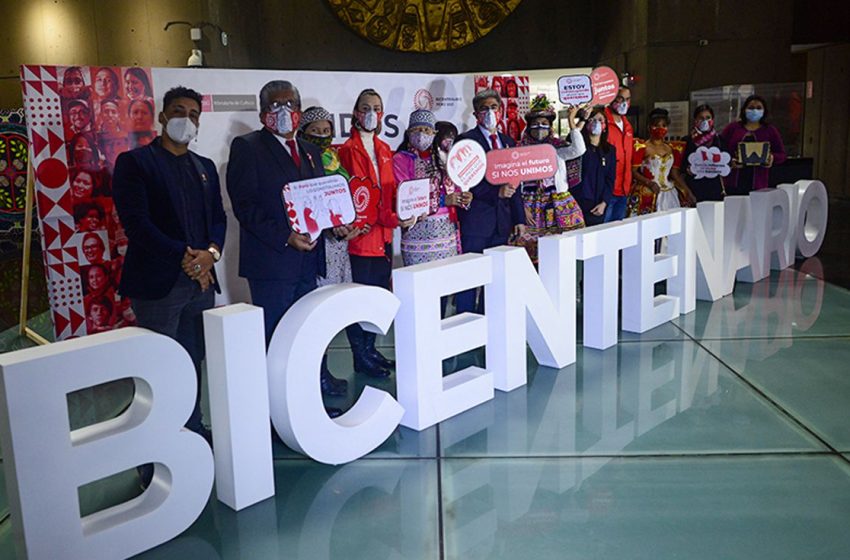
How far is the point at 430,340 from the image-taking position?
3148mm

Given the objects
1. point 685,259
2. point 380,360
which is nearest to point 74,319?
point 380,360

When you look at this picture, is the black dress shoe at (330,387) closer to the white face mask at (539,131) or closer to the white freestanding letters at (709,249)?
the white face mask at (539,131)

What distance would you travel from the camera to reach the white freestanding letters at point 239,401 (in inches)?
94.4

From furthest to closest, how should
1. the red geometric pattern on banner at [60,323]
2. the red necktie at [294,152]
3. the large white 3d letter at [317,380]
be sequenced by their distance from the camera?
the red geometric pattern on banner at [60,323] → the red necktie at [294,152] → the large white 3d letter at [317,380]

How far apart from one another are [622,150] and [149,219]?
161 inches

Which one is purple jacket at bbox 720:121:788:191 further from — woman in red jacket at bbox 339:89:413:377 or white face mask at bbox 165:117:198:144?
white face mask at bbox 165:117:198:144

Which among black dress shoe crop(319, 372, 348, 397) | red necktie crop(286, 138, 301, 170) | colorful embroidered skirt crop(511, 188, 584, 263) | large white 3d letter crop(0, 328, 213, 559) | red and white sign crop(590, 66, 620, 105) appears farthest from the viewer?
red and white sign crop(590, 66, 620, 105)

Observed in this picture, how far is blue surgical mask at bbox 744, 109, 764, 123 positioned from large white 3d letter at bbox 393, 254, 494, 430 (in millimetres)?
4310

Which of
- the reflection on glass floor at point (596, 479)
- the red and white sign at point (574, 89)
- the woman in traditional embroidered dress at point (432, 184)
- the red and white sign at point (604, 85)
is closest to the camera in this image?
the reflection on glass floor at point (596, 479)

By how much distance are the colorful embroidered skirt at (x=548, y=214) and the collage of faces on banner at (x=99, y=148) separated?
256 cm

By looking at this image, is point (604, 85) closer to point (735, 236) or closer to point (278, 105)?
point (735, 236)

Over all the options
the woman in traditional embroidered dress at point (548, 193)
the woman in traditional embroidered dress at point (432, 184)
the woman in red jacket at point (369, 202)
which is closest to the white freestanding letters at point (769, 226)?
the woman in traditional embroidered dress at point (548, 193)

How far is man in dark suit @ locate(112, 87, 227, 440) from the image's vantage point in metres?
2.86

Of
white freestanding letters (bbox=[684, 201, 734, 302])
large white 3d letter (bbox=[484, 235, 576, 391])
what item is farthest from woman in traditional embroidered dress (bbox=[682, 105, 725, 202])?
large white 3d letter (bbox=[484, 235, 576, 391])
